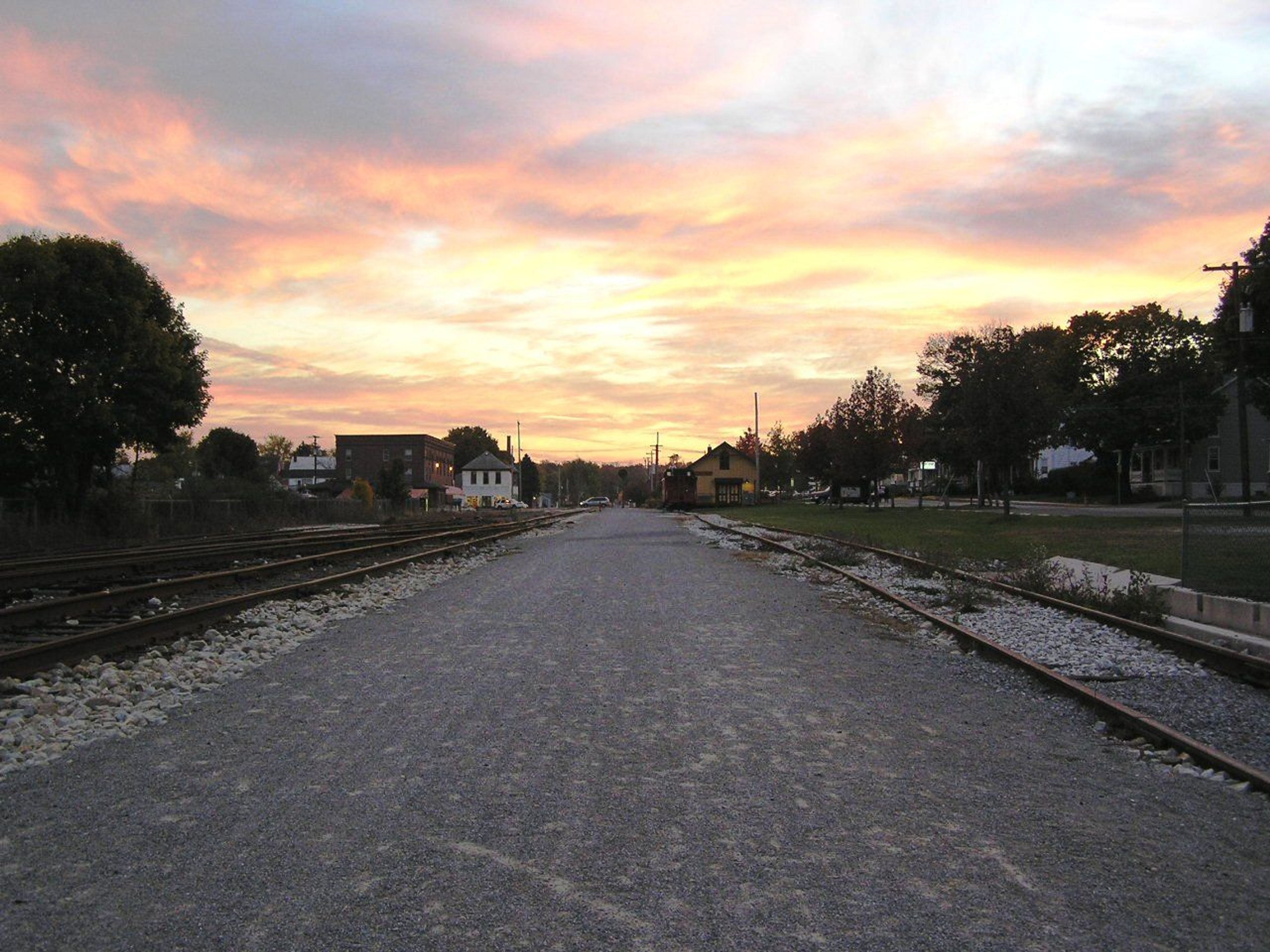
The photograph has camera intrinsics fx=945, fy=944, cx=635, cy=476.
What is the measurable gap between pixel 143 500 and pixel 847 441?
3882cm

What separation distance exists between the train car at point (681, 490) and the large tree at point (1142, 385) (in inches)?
1329

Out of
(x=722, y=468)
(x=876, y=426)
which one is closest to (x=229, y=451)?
(x=722, y=468)

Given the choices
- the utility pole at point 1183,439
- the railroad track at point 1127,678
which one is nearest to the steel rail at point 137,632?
the railroad track at point 1127,678

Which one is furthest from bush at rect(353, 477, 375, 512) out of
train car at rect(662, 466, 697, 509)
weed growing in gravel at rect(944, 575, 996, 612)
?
weed growing in gravel at rect(944, 575, 996, 612)

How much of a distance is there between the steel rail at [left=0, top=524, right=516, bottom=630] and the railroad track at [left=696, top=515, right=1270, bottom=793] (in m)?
10.1

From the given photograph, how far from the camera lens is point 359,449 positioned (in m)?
119

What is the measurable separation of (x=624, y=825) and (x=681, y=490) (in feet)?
282

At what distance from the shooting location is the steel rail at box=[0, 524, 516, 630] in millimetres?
10320

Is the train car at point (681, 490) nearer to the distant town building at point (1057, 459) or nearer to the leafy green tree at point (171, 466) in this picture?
the distant town building at point (1057, 459)

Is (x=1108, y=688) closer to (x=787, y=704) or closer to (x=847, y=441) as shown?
(x=787, y=704)

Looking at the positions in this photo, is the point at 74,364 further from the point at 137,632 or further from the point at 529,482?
the point at 529,482

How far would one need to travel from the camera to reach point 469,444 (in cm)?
17262

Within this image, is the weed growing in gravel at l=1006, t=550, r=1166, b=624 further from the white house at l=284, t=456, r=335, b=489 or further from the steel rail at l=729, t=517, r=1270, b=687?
the white house at l=284, t=456, r=335, b=489

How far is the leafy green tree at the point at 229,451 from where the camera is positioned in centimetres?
9862
